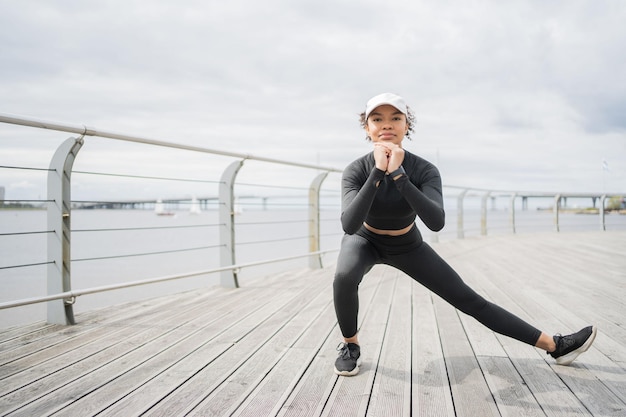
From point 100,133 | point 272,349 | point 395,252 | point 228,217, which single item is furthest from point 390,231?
point 228,217

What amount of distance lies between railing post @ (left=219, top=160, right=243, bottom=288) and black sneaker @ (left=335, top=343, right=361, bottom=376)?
2.11m

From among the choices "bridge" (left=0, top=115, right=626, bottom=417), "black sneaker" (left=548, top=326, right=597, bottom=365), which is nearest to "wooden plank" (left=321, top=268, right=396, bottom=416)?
"bridge" (left=0, top=115, right=626, bottom=417)

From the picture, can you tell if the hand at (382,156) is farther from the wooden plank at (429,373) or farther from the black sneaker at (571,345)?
the black sneaker at (571,345)

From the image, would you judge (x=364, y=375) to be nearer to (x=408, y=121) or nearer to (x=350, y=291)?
(x=350, y=291)

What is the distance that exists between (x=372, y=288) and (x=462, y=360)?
1822 millimetres

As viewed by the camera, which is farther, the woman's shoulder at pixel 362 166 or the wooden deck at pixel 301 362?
the woman's shoulder at pixel 362 166

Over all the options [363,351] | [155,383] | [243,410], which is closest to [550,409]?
[363,351]

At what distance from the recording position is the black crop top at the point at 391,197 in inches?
65.3

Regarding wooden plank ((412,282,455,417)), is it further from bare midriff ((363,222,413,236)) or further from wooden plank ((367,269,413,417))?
bare midriff ((363,222,413,236))

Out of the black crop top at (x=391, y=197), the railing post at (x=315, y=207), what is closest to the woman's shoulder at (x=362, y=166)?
the black crop top at (x=391, y=197)

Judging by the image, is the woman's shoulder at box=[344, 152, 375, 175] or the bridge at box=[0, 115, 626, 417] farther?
the woman's shoulder at box=[344, 152, 375, 175]

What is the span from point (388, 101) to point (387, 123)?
0.10m

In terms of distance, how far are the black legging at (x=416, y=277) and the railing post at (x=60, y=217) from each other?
1.70m

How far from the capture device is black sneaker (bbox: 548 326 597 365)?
1899 millimetres
